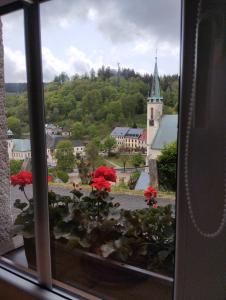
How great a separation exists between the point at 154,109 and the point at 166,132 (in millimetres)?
A: 92

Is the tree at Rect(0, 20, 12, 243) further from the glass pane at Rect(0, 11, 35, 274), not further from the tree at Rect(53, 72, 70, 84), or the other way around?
the tree at Rect(53, 72, 70, 84)

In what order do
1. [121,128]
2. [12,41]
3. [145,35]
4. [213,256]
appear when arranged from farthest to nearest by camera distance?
[12,41] → [121,128] → [145,35] → [213,256]

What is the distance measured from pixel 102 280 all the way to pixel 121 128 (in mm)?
593

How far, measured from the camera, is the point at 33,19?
39.2 inches

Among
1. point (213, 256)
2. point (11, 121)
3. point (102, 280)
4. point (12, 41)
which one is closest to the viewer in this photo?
point (213, 256)

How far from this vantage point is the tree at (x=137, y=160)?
898 millimetres

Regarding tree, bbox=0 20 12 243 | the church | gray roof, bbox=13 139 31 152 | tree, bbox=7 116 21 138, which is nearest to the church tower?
the church

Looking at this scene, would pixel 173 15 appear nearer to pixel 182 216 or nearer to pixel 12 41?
pixel 182 216

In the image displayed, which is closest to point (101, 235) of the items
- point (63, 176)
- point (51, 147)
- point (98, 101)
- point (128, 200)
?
point (128, 200)

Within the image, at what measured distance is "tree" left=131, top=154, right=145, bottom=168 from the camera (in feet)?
2.94

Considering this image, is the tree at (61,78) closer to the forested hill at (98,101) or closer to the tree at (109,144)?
the forested hill at (98,101)

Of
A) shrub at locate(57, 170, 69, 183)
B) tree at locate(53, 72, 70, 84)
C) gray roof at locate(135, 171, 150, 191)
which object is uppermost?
tree at locate(53, 72, 70, 84)

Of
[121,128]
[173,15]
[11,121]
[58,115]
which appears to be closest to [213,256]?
[121,128]

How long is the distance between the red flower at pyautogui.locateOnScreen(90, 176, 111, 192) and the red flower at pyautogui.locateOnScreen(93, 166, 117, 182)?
0.05ft
